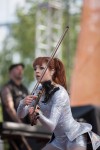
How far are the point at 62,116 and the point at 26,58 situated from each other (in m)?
45.7

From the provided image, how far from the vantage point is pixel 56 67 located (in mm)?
6145

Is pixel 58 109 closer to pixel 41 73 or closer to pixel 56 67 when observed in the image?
pixel 41 73

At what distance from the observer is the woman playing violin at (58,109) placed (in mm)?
5900

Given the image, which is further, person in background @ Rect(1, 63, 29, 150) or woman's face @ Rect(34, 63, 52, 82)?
person in background @ Rect(1, 63, 29, 150)

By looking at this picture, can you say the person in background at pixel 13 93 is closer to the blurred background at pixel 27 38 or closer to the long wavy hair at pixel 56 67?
the long wavy hair at pixel 56 67

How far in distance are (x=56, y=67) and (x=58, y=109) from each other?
0.47m

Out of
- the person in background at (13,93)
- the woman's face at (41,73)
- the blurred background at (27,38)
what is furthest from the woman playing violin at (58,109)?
the blurred background at (27,38)

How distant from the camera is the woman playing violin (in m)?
5.90

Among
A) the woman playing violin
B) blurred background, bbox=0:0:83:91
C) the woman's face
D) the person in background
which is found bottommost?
blurred background, bbox=0:0:83:91

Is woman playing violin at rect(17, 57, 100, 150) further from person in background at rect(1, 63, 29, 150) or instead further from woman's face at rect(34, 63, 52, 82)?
person in background at rect(1, 63, 29, 150)

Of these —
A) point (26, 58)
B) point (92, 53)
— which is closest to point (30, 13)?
point (26, 58)

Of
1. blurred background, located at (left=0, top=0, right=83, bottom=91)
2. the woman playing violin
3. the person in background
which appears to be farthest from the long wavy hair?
blurred background, located at (left=0, top=0, right=83, bottom=91)

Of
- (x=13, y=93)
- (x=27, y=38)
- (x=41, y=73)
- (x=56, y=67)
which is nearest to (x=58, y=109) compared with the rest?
(x=41, y=73)

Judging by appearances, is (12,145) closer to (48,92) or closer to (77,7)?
(48,92)
